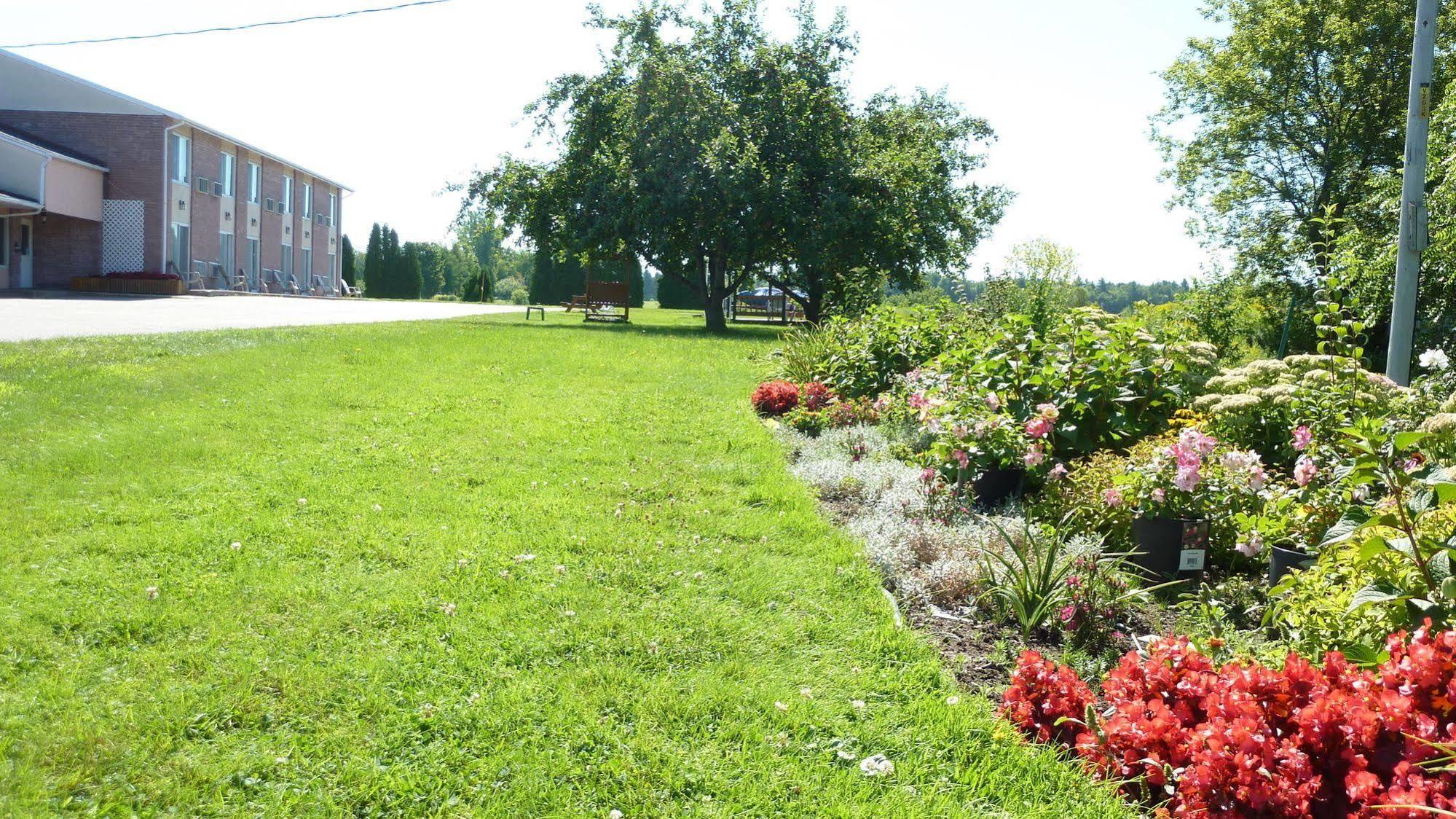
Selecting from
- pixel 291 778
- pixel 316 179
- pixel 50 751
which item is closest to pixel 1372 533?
pixel 291 778

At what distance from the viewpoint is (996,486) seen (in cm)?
529

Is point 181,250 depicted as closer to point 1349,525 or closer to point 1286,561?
point 1286,561

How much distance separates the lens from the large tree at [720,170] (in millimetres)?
21656

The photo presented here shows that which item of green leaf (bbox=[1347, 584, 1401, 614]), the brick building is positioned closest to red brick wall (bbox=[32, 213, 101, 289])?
the brick building

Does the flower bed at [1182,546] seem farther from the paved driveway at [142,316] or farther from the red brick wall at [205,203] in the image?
the red brick wall at [205,203]

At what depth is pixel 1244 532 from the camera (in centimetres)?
402

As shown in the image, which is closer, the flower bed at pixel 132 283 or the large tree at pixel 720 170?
the large tree at pixel 720 170

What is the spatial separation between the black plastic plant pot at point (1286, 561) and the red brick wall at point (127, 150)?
1366 inches

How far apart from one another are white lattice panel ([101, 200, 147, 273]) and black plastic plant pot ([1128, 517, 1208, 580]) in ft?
113

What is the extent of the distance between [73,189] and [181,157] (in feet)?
12.9

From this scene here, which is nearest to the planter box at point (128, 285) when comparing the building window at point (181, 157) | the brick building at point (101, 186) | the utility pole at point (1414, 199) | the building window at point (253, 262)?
the brick building at point (101, 186)

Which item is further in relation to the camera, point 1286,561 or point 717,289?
point 717,289

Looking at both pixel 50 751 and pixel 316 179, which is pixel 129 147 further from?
pixel 50 751

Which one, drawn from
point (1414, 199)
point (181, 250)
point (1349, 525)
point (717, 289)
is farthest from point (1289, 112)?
point (181, 250)
